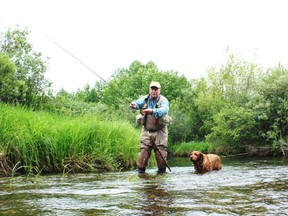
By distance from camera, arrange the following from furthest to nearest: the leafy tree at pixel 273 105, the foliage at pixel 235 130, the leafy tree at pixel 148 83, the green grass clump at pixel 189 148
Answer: the leafy tree at pixel 148 83 < the green grass clump at pixel 189 148 < the foliage at pixel 235 130 < the leafy tree at pixel 273 105

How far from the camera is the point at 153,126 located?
9164 mm

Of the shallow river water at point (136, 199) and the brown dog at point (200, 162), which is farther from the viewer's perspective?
the brown dog at point (200, 162)

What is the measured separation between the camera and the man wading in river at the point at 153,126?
29.5 ft

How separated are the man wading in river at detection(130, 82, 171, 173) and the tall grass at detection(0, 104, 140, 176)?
105cm

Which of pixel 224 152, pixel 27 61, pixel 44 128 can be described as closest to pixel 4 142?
pixel 44 128

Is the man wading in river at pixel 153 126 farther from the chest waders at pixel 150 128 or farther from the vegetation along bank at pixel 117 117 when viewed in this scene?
the vegetation along bank at pixel 117 117

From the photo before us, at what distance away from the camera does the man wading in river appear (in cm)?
899

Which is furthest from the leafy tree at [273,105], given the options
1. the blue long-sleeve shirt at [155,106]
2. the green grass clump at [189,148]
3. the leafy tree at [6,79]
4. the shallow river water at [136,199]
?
the shallow river water at [136,199]

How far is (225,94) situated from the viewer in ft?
148

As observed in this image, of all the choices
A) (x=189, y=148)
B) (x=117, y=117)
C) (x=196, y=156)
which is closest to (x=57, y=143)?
(x=196, y=156)

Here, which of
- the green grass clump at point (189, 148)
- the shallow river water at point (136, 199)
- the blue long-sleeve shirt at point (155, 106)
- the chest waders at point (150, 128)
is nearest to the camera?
the shallow river water at point (136, 199)

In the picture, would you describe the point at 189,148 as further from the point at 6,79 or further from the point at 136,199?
the point at 136,199

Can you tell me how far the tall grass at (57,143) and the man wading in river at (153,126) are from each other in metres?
1.05

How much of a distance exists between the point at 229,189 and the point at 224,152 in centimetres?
2934
